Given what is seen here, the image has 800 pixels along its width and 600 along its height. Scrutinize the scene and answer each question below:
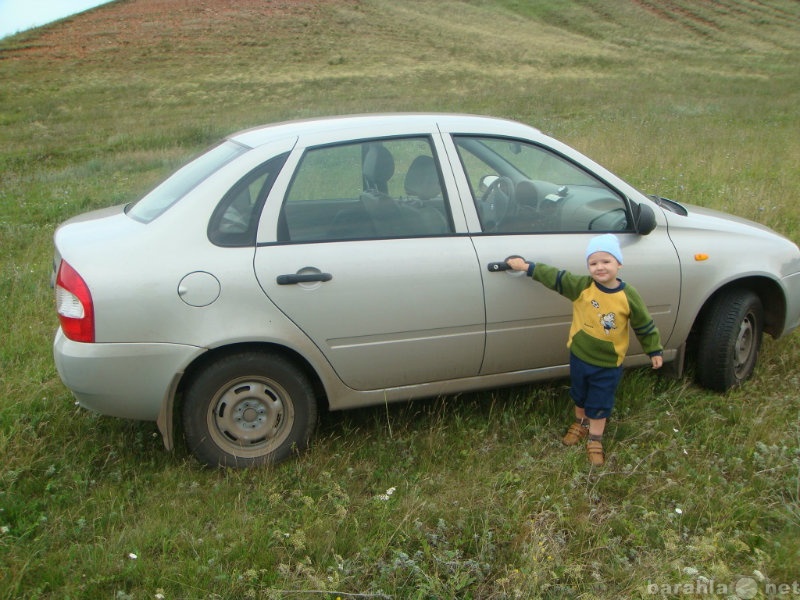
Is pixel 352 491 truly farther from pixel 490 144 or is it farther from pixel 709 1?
pixel 709 1

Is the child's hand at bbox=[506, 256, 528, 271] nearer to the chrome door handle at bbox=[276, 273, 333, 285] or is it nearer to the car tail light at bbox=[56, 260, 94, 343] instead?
the chrome door handle at bbox=[276, 273, 333, 285]

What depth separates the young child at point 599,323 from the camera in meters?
3.85

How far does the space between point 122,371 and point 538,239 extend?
216 centimetres

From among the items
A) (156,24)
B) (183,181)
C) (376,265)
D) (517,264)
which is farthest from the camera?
(156,24)

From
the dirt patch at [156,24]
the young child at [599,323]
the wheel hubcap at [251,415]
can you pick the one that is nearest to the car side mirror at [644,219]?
the young child at [599,323]

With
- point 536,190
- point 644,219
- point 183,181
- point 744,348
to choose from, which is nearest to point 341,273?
point 183,181

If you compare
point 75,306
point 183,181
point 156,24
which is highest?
point 156,24

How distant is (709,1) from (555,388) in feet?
185

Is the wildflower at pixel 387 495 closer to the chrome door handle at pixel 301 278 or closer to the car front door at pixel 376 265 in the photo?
the car front door at pixel 376 265

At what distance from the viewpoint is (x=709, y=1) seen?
53344 mm

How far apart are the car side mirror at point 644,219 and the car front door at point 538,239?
52 mm

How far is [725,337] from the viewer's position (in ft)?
15.1

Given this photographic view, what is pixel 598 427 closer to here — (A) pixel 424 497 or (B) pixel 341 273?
(A) pixel 424 497

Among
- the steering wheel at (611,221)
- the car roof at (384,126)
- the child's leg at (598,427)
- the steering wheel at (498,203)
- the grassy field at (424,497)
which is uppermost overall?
the car roof at (384,126)
